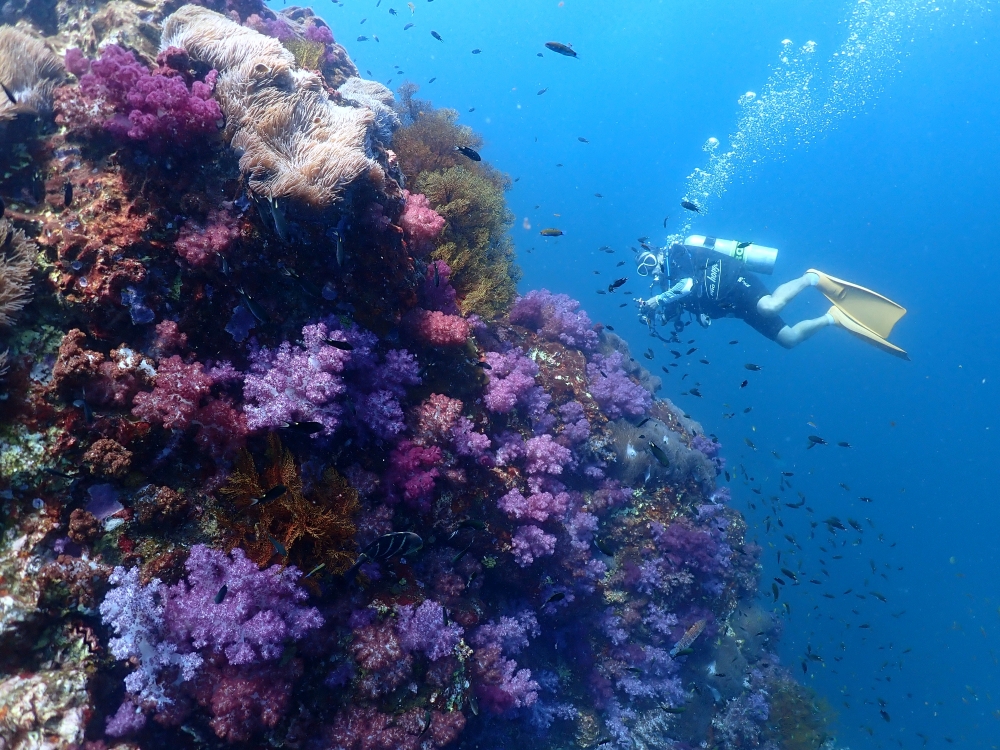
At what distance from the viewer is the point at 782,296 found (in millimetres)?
14609

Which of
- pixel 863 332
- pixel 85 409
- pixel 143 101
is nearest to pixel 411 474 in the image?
pixel 85 409

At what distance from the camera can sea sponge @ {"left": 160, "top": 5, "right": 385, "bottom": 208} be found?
4293 millimetres

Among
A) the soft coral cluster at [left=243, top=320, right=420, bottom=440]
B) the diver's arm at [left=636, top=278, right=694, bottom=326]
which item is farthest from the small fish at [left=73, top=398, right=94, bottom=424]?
the diver's arm at [left=636, top=278, right=694, bottom=326]

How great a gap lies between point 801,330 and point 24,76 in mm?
17723

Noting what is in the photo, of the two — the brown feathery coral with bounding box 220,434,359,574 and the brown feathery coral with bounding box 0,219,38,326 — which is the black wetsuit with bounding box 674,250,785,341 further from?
the brown feathery coral with bounding box 0,219,38,326

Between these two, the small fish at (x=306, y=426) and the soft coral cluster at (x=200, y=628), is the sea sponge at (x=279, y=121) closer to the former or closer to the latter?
the small fish at (x=306, y=426)

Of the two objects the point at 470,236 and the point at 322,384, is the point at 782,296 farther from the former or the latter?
the point at 322,384

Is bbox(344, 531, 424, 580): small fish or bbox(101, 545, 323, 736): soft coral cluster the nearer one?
bbox(101, 545, 323, 736): soft coral cluster

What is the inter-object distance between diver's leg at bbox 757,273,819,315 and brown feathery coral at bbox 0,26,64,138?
629 inches

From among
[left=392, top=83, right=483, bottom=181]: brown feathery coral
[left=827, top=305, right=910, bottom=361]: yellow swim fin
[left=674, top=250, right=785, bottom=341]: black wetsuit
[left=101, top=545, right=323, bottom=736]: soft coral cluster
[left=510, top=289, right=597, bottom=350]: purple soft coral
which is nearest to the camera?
[left=101, top=545, right=323, bottom=736]: soft coral cluster

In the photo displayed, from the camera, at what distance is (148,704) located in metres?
3.56

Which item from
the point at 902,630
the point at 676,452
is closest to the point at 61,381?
the point at 676,452

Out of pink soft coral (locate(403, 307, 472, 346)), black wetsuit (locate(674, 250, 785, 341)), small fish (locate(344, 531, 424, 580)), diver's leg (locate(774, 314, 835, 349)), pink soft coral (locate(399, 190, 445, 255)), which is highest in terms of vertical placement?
diver's leg (locate(774, 314, 835, 349))

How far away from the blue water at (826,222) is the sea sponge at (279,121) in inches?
1495
